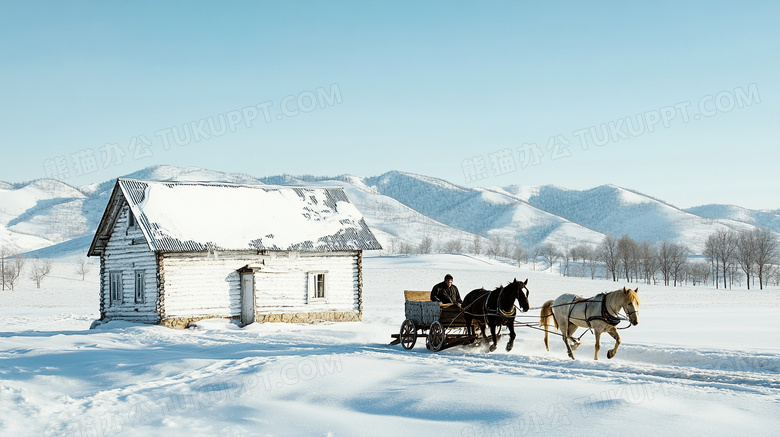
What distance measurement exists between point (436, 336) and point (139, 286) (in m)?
15.4

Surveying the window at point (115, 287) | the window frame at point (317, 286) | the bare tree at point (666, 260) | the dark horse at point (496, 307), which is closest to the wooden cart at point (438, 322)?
the dark horse at point (496, 307)

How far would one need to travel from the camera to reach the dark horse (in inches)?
645

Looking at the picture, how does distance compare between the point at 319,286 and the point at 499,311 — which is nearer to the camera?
the point at 499,311

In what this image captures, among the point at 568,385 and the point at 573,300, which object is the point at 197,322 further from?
the point at 568,385

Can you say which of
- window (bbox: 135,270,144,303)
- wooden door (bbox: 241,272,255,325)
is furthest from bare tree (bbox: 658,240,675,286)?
window (bbox: 135,270,144,303)

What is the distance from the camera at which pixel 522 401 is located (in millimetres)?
9656

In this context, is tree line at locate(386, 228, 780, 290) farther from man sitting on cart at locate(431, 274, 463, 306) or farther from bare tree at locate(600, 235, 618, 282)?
man sitting on cart at locate(431, 274, 463, 306)

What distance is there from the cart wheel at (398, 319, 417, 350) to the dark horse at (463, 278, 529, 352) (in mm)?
1616

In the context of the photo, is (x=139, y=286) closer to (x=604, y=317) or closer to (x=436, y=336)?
(x=436, y=336)

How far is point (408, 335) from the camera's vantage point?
18.5m

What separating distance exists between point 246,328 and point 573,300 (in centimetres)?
1361

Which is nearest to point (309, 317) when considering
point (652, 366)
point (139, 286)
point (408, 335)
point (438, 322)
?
point (139, 286)

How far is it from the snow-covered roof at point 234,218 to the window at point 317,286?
1.20m

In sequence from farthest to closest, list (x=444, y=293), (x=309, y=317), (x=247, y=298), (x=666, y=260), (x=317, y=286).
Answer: (x=666, y=260) → (x=317, y=286) → (x=309, y=317) → (x=247, y=298) → (x=444, y=293)
